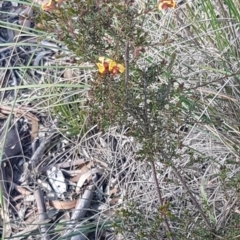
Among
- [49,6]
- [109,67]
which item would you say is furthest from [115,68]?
[49,6]

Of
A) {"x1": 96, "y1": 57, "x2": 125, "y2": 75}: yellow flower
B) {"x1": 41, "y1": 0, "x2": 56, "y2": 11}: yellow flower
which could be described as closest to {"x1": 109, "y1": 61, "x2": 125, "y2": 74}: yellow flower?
{"x1": 96, "y1": 57, "x2": 125, "y2": 75}: yellow flower

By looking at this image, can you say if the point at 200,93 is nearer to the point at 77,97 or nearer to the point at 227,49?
the point at 227,49

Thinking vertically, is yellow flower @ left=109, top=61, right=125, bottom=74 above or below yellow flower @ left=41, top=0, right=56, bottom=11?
below

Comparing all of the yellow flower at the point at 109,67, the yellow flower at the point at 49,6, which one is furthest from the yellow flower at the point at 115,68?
the yellow flower at the point at 49,6

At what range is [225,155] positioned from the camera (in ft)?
6.44

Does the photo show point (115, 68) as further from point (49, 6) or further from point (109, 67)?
point (49, 6)

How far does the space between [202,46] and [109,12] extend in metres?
0.84

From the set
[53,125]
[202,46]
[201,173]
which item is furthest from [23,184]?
[202,46]

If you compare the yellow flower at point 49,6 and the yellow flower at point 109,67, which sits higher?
the yellow flower at point 49,6

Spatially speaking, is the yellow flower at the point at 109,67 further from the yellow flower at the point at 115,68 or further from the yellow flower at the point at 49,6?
the yellow flower at the point at 49,6

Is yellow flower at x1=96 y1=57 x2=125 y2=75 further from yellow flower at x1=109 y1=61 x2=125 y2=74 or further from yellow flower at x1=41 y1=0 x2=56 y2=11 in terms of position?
yellow flower at x1=41 y1=0 x2=56 y2=11

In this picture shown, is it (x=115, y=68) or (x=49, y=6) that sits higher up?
(x=49, y=6)

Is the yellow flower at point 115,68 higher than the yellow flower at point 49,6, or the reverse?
the yellow flower at point 49,6

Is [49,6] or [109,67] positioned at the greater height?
[49,6]
